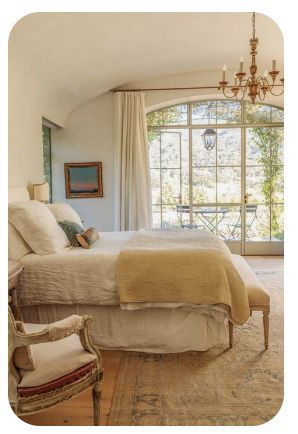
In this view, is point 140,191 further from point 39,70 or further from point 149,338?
point 149,338

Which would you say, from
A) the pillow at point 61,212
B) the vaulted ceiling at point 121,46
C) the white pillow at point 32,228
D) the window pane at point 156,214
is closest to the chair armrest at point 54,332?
the white pillow at point 32,228

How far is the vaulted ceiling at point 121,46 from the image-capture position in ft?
12.2

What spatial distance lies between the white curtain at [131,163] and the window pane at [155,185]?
358 mm

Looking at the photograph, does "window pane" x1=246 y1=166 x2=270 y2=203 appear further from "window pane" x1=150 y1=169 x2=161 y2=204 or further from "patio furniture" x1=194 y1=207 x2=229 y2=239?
"window pane" x1=150 y1=169 x2=161 y2=204

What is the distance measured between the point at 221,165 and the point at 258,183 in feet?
2.19

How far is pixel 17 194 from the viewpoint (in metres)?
3.91

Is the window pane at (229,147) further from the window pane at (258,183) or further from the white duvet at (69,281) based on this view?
the white duvet at (69,281)

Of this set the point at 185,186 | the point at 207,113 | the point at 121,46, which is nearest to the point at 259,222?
the point at 185,186

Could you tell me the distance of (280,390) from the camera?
228 centimetres

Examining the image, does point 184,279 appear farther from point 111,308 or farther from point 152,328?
point 111,308

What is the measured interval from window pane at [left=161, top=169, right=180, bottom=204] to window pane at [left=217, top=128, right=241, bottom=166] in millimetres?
735

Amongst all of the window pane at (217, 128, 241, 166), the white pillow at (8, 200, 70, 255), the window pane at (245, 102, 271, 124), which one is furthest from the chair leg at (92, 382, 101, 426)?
the window pane at (245, 102, 271, 124)

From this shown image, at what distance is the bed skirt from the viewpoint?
2.79 meters
